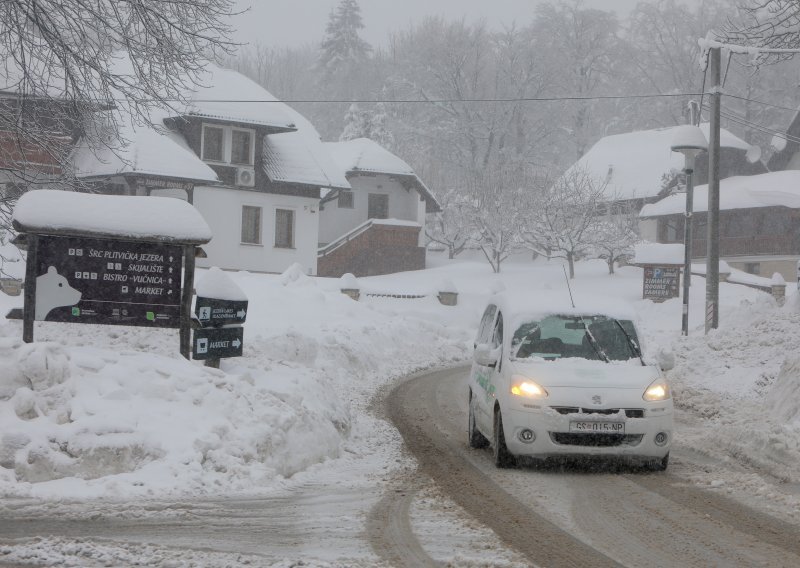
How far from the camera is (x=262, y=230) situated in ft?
136

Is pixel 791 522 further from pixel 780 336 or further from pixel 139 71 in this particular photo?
pixel 780 336

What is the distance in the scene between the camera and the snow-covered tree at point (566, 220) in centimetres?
4816

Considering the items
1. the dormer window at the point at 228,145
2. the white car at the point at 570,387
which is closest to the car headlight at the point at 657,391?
the white car at the point at 570,387

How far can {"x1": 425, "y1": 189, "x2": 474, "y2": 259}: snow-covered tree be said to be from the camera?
5684 cm

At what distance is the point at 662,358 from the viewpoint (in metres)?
10.4

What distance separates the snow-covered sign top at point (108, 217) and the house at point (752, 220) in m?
42.4

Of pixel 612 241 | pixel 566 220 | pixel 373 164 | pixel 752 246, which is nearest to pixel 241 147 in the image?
pixel 373 164

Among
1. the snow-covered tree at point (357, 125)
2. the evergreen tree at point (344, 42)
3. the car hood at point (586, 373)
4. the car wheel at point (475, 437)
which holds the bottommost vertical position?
the car wheel at point (475, 437)

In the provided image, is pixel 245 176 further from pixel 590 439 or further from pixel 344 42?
pixel 344 42

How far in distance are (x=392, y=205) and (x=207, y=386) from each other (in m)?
43.3

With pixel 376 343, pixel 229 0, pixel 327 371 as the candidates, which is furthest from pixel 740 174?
pixel 229 0

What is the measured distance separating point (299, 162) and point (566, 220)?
46.8 ft

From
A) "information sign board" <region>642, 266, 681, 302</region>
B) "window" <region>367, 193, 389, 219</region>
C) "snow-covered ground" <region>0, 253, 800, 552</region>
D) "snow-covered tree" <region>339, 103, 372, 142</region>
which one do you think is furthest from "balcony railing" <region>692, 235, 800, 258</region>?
"snow-covered ground" <region>0, 253, 800, 552</region>

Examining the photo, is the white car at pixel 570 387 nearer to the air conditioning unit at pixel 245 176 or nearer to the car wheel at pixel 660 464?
the car wheel at pixel 660 464
